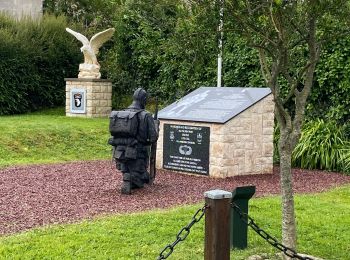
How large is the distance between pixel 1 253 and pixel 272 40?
3.08m

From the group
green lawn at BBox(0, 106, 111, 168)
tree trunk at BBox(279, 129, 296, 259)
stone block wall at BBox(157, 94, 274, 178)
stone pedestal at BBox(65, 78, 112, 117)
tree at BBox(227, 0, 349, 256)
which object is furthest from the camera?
stone pedestal at BBox(65, 78, 112, 117)

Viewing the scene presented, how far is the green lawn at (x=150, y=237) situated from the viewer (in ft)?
20.3

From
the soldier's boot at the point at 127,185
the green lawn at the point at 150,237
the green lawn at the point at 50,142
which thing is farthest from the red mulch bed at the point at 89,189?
the green lawn at the point at 50,142

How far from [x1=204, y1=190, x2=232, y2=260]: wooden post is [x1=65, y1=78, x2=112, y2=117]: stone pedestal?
50.5ft

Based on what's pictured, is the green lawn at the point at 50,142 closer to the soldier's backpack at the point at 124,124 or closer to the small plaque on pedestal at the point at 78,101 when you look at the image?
the small plaque on pedestal at the point at 78,101

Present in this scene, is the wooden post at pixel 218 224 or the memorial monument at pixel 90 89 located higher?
the memorial monument at pixel 90 89

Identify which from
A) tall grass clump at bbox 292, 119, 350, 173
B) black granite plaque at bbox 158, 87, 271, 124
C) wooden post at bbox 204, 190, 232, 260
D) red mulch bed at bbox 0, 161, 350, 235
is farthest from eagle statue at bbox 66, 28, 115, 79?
wooden post at bbox 204, 190, 232, 260

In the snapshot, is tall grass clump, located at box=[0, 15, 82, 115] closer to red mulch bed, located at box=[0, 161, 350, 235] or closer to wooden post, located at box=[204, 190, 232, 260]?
red mulch bed, located at box=[0, 161, 350, 235]

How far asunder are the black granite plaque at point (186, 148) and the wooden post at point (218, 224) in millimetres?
6659

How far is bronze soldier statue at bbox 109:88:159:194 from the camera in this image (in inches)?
362

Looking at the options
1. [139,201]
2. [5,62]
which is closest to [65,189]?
[139,201]

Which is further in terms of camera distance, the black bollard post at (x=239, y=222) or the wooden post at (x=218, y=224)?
the black bollard post at (x=239, y=222)

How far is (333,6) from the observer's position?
541 cm

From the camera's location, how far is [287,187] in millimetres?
6090
